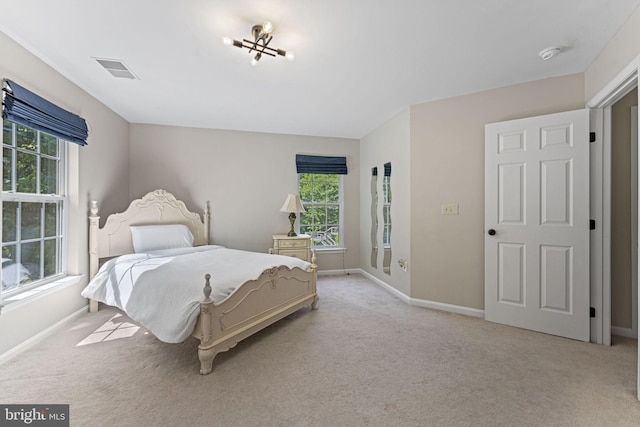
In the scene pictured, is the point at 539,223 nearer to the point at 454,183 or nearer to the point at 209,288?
the point at 454,183

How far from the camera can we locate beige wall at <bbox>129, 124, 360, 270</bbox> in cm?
402

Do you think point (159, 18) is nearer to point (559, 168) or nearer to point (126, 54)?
point (126, 54)

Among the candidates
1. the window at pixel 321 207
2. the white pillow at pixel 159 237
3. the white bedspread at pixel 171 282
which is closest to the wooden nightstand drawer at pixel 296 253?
the window at pixel 321 207

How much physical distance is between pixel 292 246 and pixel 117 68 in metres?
2.80

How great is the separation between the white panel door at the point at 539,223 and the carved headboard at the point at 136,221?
360 cm

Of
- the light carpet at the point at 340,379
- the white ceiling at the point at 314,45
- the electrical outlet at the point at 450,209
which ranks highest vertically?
the white ceiling at the point at 314,45

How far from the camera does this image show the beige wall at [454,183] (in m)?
2.79

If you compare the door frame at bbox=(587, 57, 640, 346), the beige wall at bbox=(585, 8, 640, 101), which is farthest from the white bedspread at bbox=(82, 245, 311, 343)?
the beige wall at bbox=(585, 8, 640, 101)

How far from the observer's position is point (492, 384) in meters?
1.80

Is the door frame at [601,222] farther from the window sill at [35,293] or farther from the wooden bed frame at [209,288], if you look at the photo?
the window sill at [35,293]

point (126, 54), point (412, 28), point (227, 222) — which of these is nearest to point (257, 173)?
point (227, 222)

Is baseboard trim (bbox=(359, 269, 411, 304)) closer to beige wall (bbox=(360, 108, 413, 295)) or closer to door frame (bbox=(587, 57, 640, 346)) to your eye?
beige wall (bbox=(360, 108, 413, 295))

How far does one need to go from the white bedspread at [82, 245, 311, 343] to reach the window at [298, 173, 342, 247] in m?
1.72

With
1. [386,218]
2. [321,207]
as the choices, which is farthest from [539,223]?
[321,207]
